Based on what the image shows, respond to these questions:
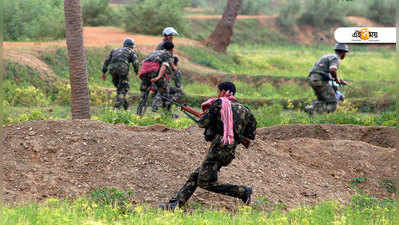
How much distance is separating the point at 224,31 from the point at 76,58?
647 inches

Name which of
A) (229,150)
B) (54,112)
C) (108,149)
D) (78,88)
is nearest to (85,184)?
(108,149)

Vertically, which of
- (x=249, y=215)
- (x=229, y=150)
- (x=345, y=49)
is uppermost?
(x=345, y=49)

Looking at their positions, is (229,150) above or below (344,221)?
above

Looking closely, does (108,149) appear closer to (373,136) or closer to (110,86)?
(373,136)

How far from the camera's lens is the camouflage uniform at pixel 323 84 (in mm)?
14242

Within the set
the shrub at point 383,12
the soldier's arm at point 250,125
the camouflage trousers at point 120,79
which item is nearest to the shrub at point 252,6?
the shrub at point 383,12

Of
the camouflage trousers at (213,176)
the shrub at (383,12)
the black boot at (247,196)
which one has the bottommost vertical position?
the black boot at (247,196)

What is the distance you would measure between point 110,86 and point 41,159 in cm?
1053

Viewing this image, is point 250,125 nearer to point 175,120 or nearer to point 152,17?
point 175,120

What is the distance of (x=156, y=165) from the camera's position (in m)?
8.72

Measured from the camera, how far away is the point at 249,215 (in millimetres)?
7121

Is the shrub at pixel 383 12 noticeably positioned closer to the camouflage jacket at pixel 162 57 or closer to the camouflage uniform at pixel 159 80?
the camouflage uniform at pixel 159 80

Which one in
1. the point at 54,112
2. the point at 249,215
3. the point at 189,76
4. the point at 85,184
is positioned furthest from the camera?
the point at 189,76

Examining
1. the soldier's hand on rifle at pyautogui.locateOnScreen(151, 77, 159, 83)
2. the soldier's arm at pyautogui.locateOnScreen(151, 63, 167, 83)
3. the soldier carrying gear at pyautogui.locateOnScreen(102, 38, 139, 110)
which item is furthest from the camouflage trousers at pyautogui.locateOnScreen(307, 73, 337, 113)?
the soldier carrying gear at pyautogui.locateOnScreen(102, 38, 139, 110)
